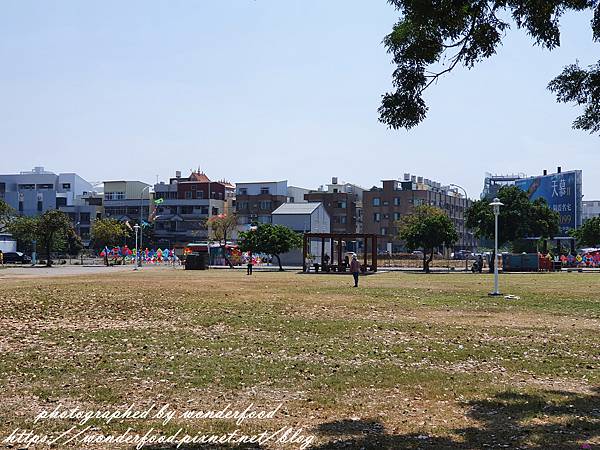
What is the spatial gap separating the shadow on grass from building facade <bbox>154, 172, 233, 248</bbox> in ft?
380

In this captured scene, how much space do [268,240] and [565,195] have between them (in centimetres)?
5721

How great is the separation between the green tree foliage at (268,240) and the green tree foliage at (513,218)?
18236 millimetres

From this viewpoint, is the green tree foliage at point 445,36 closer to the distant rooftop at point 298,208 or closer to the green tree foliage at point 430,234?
the green tree foliage at point 430,234

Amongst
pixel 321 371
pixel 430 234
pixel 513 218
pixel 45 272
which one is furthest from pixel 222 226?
pixel 321 371

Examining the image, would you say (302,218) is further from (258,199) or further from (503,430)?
(503,430)

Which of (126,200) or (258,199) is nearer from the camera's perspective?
(258,199)

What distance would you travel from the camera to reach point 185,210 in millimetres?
128000

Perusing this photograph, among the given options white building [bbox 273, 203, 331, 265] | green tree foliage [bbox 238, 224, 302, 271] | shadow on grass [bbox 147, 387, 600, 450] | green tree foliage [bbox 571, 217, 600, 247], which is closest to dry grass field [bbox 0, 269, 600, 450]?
shadow on grass [bbox 147, 387, 600, 450]

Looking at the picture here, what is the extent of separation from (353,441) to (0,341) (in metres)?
9.66

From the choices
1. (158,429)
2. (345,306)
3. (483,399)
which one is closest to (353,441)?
(158,429)

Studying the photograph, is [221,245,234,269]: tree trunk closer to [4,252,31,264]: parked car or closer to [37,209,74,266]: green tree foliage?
→ [37,209,74,266]: green tree foliage

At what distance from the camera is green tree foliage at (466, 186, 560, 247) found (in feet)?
231

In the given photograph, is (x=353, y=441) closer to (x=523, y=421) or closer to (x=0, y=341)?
(x=523, y=421)

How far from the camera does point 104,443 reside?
7.61 meters
